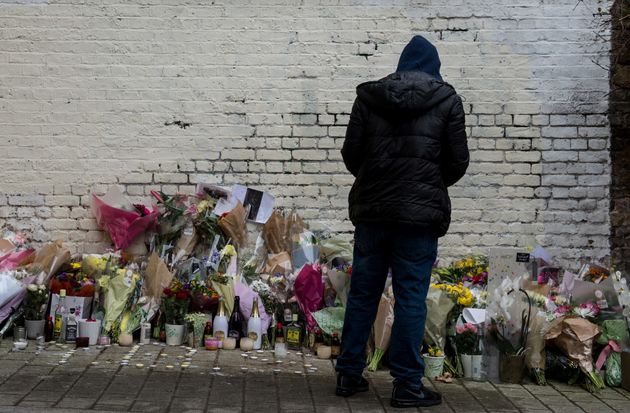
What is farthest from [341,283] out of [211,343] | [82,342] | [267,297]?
[82,342]

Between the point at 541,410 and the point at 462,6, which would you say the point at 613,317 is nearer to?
the point at 541,410

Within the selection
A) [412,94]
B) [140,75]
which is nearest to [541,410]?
[412,94]

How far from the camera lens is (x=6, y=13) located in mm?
7410

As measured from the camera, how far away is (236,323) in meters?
6.51

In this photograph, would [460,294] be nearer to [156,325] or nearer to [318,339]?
[318,339]

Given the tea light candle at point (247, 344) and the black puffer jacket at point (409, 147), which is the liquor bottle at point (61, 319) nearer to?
the tea light candle at point (247, 344)

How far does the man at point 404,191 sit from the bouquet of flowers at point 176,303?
1782 millimetres

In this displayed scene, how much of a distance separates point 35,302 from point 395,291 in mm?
3030

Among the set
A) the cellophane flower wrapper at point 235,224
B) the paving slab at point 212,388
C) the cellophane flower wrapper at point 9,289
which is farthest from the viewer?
the cellophane flower wrapper at point 235,224

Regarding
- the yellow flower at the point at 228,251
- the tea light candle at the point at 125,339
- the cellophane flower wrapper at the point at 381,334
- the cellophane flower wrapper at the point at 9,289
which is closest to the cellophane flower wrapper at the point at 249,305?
the yellow flower at the point at 228,251

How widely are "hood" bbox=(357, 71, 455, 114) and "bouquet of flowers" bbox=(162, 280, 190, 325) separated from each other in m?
2.36

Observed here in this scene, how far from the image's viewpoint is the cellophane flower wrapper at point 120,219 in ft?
23.2

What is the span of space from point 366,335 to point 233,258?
86.9 inches

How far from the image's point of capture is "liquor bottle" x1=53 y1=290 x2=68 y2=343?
6430mm
